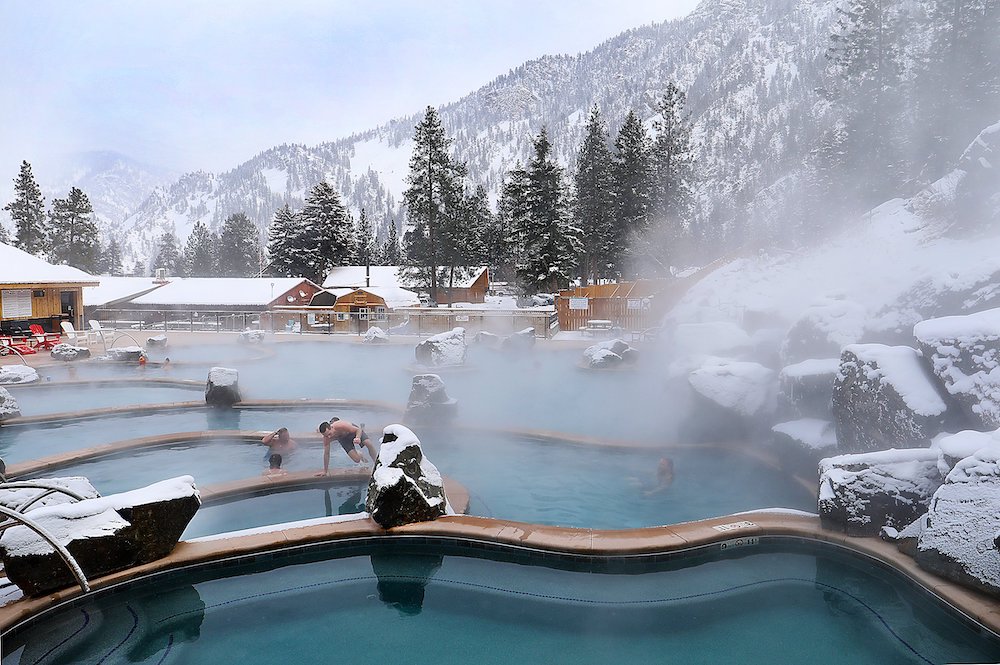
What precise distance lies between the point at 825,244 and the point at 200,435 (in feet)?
44.8

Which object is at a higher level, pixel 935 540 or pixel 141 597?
pixel 935 540

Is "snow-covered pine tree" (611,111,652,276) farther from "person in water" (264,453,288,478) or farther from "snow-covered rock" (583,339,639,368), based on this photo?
"person in water" (264,453,288,478)

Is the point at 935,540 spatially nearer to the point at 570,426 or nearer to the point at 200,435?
the point at 570,426

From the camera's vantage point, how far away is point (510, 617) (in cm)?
444

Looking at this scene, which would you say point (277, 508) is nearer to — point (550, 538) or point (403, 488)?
point (403, 488)

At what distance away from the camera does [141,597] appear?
450 cm

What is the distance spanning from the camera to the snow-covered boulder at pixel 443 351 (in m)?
14.8

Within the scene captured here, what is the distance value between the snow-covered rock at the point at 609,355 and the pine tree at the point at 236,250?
54.8 metres

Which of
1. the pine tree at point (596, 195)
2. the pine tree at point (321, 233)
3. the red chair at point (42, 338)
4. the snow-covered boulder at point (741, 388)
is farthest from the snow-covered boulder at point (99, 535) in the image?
the pine tree at point (321, 233)

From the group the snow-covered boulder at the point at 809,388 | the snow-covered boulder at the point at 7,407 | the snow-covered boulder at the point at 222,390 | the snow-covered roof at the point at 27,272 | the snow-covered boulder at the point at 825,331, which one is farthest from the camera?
the snow-covered roof at the point at 27,272

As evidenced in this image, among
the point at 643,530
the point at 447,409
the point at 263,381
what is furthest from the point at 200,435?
the point at 643,530

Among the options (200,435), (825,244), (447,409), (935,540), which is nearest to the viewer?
(935,540)

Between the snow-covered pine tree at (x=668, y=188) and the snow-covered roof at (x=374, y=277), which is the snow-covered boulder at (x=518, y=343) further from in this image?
the snow-covered roof at (x=374, y=277)

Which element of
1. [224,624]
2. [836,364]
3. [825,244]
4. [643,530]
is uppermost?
[825,244]
